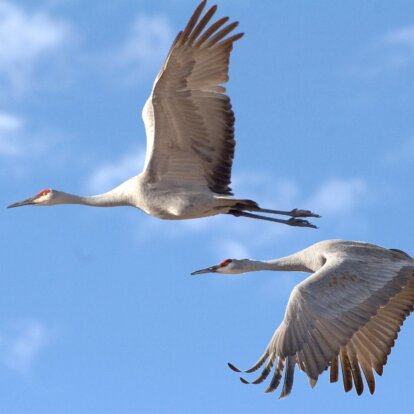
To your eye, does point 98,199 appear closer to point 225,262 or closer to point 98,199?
point 98,199

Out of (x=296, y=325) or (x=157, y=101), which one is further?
(x=157, y=101)

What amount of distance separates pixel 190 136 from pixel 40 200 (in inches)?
96.0

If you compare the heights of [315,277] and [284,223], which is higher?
[284,223]

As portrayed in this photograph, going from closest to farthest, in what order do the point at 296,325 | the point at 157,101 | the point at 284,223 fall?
the point at 296,325 → the point at 157,101 → the point at 284,223

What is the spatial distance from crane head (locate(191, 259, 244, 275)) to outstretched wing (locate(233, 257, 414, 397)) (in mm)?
2060

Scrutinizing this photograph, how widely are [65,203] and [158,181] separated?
1656 mm

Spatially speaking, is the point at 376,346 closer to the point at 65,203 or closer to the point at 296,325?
the point at 296,325

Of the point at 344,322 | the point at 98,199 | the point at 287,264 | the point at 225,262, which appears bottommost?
the point at 344,322

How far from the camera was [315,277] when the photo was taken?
17.1m

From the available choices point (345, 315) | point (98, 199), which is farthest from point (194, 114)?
point (345, 315)

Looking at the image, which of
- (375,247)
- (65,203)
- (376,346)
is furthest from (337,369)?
(65,203)

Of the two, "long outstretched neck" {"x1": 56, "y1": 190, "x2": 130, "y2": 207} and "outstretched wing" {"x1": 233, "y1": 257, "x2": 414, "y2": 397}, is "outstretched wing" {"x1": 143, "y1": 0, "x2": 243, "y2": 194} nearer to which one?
"long outstretched neck" {"x1": 56, "y1": 190, "x2": 130, "y2": 207}

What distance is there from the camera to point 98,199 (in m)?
19.0

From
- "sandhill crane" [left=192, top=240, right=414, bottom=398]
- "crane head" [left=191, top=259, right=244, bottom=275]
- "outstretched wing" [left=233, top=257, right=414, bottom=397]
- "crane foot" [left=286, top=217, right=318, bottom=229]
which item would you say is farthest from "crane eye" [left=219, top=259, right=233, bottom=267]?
"outstretched wing" [left=233, top=257, right=414, bottom=397]
